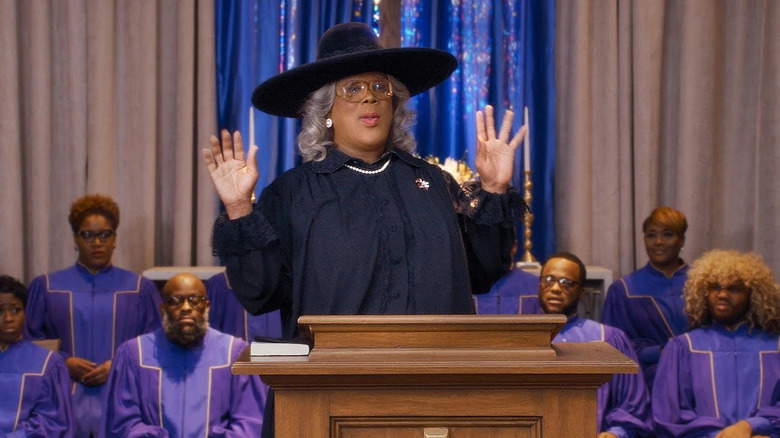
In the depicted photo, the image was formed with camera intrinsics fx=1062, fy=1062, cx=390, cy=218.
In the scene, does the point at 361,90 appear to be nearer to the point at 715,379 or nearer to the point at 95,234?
the point at 715,379

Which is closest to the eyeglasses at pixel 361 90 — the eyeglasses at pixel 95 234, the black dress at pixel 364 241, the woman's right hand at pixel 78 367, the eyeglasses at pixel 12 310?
the black dress at pixel 364 241

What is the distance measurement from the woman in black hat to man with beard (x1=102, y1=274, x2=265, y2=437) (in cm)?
265

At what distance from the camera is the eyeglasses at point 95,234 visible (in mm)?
6195

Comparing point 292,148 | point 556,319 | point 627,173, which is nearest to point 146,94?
point 292,148

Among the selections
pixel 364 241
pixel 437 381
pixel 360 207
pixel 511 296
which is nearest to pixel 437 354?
pixel 437 381

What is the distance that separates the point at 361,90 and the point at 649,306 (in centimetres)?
416

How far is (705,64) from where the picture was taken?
280 inches

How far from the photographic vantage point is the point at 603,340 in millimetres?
5703

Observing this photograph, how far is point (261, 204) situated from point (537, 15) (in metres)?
5.40

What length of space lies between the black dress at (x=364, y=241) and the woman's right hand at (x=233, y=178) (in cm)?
3

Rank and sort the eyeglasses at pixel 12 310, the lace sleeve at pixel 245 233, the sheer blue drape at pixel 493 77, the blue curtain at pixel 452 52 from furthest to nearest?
1. the sheer blue drape at pixel 493 77
2. the blue curtain at pixel 452 52
3. the eyeglasses at pixel 12 310
4. the lace sleeve at pixel 245 233

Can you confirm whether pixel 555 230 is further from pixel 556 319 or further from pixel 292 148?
pixel 556 319

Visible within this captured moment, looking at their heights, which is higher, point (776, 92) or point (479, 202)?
point (776, 92)

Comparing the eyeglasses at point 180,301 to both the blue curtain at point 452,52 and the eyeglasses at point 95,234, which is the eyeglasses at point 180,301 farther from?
the blue curtain at point 452,52
